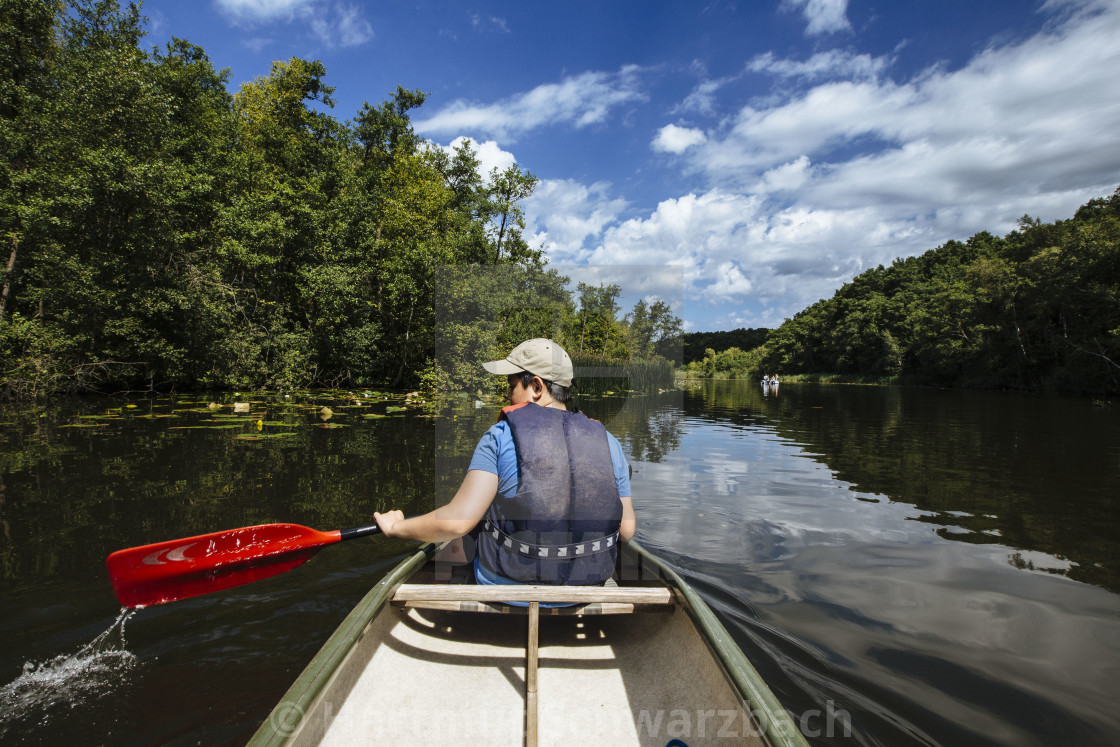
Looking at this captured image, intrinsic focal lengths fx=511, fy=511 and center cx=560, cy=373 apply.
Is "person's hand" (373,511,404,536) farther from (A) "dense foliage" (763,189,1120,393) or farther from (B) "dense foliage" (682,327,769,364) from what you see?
(B) "dense foliage" (682,327,769,364)

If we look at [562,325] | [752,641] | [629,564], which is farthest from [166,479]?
[562,325]

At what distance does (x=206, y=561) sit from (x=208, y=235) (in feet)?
65.2

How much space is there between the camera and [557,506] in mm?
2383

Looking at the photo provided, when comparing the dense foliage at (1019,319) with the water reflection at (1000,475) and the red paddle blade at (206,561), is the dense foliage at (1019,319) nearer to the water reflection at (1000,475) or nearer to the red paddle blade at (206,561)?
the water reflection at (1000,475)

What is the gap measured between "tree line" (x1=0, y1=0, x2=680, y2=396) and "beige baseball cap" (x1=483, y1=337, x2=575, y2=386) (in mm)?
9370

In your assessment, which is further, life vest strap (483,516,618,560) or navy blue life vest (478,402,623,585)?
life vest strap (483,516,618,560)

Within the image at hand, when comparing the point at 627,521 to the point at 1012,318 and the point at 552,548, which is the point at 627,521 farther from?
the point at 1012,318

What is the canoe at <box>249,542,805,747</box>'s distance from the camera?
1911 mm

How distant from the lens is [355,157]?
26859 mm

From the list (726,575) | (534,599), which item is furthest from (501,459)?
(726,575)

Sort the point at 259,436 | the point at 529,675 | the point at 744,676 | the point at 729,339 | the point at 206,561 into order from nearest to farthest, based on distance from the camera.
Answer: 1. the point at 744,676
2. the point at 529,675
3. the point at 206,561
4. the point at 259,436
5. the point at 729,339

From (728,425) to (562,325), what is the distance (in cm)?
628

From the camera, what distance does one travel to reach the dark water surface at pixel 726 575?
8.84 feet

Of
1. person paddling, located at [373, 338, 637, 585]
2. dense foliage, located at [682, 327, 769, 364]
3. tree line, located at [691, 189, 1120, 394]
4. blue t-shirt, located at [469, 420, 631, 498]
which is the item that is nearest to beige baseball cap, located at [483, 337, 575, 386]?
person paddling, located at [373, 338, 637, 585]
